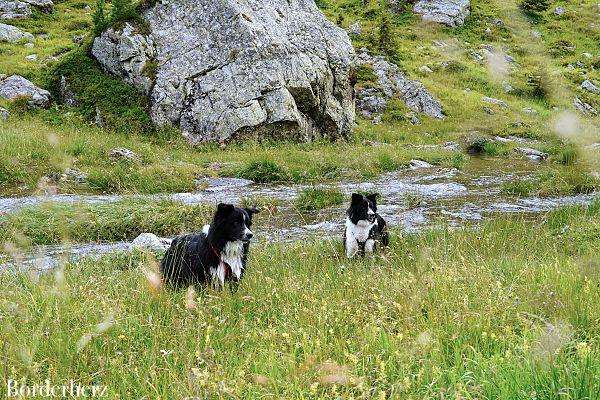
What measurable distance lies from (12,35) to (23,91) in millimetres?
14064

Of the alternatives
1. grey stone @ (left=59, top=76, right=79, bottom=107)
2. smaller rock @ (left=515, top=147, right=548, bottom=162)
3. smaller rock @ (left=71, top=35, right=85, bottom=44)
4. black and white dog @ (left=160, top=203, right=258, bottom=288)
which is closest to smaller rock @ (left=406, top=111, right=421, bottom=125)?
smaller rock @ (left=515, top=147, right=548, bottom=162)

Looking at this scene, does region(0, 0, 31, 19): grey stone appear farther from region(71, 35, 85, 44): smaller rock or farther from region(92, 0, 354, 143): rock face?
region(92, 0, 354, 143): rock face

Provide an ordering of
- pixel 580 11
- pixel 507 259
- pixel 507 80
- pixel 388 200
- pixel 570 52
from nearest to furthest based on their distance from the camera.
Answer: pixel 507 259 < pixel 388 200 < pixel 507 80 < pixel 570 52 < pixel 580 11

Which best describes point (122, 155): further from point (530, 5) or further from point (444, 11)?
point (444, 11)

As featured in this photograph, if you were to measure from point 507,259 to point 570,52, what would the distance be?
64.6m

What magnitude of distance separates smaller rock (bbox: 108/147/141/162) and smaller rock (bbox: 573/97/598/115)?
38.7 m

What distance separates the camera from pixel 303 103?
97.1 feet

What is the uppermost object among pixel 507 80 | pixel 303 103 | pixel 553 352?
pixel 553 352

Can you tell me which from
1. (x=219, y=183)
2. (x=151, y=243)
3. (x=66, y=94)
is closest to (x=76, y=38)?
(x=66, y=94)

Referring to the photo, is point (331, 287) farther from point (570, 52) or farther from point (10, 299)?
point (570, 52)

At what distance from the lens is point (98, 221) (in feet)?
42.6

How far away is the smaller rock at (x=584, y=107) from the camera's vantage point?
153 feet

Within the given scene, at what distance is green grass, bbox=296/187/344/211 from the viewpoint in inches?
621

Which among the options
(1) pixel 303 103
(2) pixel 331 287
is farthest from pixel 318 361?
(1) pixel 303 103
